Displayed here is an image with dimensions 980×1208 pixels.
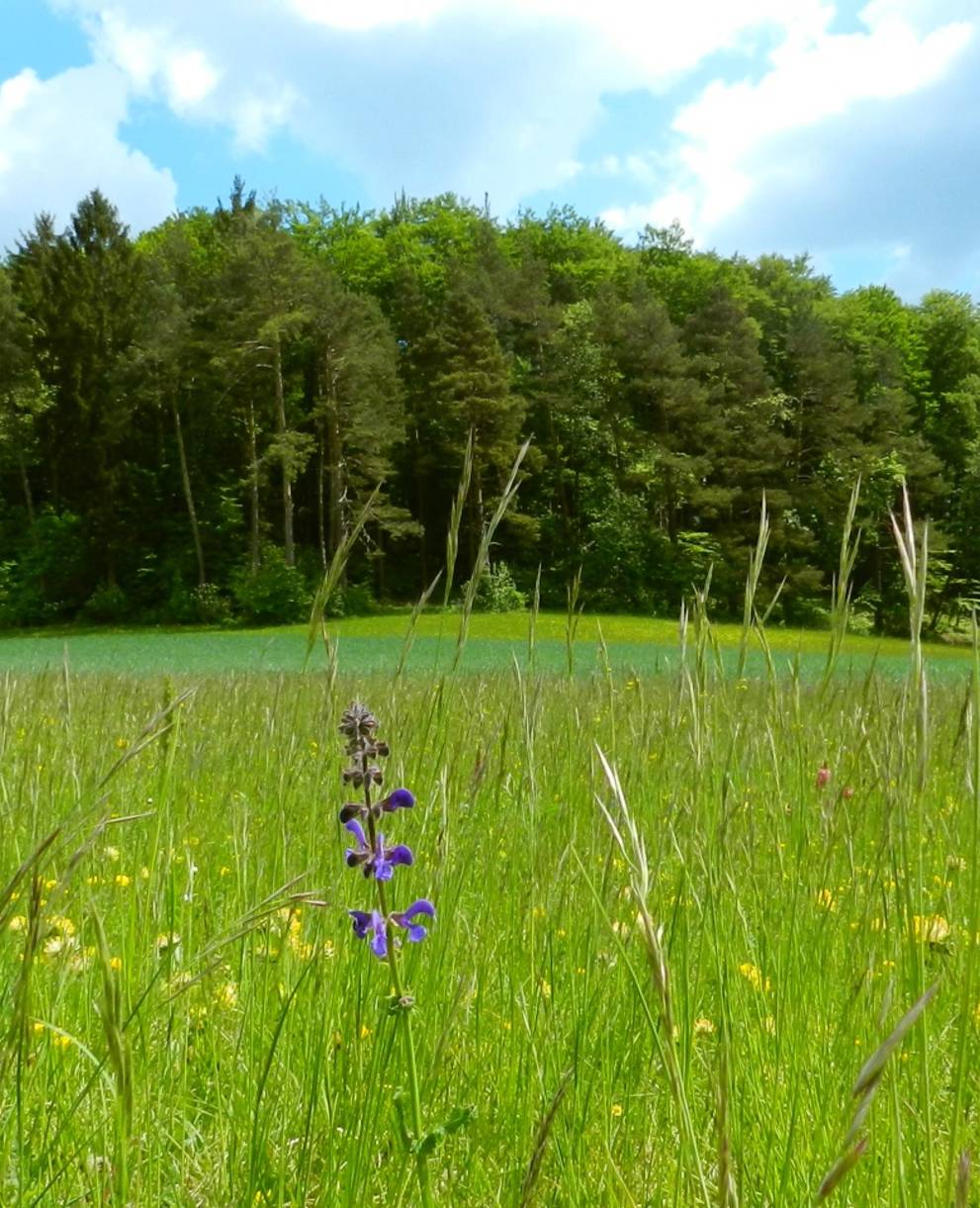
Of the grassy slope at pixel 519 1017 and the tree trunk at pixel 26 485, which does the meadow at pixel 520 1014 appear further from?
the tree trunk at pixel 26 485

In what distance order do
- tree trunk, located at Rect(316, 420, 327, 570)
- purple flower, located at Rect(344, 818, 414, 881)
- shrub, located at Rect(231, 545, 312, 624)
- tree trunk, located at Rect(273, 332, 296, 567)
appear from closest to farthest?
purple flower, located at Rect(344, 818, 414, 881) < tree trunk, located at Rect(273, 332, 296, 567) < shrub, located at Rect(231, 545, 312, 624) < tree trunk, located at Rect(316, 420, 327, 570)

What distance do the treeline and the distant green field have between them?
399cm

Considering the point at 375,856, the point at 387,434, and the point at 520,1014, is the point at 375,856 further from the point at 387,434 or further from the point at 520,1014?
the point at 387,434

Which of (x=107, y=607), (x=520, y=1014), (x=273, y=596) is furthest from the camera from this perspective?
(x=107, y=607)

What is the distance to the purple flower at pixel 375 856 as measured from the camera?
35.1 inches

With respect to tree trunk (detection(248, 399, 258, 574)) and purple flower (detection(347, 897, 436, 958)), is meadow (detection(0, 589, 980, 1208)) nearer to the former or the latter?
purple flower (detection(347, 897, 436, 958))

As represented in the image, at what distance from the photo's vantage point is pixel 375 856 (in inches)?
35.6

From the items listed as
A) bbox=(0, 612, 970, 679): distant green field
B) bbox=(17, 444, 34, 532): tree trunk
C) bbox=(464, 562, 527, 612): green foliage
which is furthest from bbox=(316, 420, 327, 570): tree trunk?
bbox=(17, 444, 34, 532): tree trunk

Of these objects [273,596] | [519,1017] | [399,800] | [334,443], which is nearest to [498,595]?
[273,596]

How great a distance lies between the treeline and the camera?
28234 millimetres

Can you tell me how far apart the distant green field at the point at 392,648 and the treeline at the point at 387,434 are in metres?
3.99

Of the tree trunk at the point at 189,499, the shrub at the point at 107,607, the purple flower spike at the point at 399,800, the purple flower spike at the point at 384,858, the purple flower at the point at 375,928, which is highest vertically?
the tree trunk at the point at 189,499

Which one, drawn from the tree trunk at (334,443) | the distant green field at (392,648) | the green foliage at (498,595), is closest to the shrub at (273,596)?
the distant green field at (392,648)

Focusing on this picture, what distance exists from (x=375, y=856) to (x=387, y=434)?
1084 inches
